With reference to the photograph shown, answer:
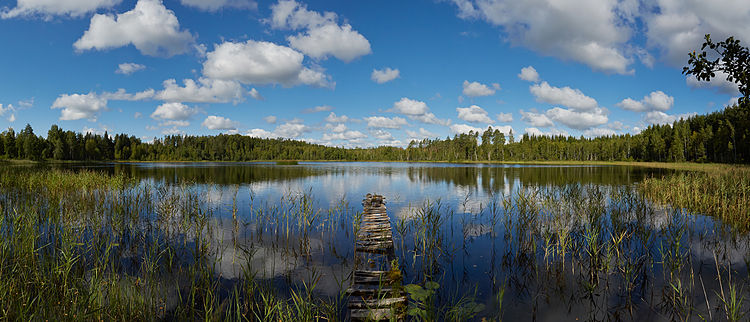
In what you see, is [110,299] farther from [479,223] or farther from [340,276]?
[479,223]

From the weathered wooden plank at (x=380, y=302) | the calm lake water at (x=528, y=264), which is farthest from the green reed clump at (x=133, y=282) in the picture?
the calm lake water at (x=528, y=264)

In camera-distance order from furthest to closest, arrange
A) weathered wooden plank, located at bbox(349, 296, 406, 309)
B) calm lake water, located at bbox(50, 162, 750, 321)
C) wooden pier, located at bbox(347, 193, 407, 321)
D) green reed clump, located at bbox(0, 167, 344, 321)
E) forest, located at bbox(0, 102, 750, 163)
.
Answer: forest, located at bbox(0, 102, 750, 163) → calm lake water, located at bbox(50, 162, 750, 321) → weathered wooden plank, located at bbox(349, 296, 406, 309) → wooden pier, located at bbox(347, 193, 407, 321) → green reed clump, located at bbox(0, 167, 344, 321)

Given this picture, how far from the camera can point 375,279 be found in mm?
8148

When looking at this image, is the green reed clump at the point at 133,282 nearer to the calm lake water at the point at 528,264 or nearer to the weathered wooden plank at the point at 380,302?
the weathered wooden plank at the point at 380,302

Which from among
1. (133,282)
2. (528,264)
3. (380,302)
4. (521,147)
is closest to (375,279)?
(380,302)

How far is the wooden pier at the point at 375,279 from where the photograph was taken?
651 cm

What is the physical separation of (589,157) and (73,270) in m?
181

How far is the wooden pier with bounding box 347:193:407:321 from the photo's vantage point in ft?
21.4

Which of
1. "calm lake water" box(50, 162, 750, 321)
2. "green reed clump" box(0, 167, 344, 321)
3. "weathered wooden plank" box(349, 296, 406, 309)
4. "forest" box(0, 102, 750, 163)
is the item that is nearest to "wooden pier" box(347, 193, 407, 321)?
"weathered wooden plank" box(349, 296, 406, 309)

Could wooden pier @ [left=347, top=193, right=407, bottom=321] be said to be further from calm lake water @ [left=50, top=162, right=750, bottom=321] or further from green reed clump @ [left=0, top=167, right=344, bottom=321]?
green reed clump @ [left=0, top=167, right=344, bottom=321]

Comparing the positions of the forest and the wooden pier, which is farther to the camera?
the forest

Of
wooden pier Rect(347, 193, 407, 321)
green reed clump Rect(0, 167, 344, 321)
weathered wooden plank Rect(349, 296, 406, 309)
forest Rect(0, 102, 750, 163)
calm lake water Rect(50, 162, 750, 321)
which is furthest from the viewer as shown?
forest Rect(0, 102, 750, 163)

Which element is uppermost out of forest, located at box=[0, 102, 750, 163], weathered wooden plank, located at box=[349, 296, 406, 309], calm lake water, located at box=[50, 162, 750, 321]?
forest, located at box=[0, 102, 750, 163]

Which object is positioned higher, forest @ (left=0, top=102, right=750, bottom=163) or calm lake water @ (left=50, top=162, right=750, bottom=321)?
forest @ (left=0, top=102, right=750, bottom=163)
